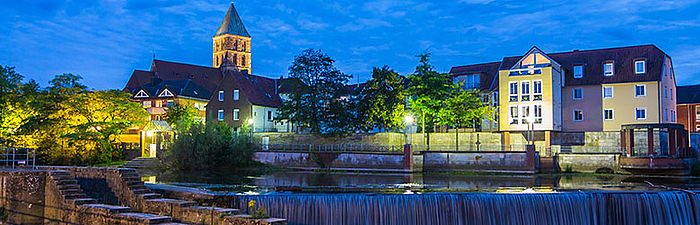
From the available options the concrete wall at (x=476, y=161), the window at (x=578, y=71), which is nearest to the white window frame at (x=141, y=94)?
the concrete wall at (x=476, y=161)

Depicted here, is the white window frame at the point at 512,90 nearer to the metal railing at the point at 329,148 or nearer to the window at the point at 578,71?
the window at the point at 578,71

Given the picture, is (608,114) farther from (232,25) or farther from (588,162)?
(232,25)

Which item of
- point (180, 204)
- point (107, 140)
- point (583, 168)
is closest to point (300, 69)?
point (107, 140)

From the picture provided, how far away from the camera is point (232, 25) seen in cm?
15025

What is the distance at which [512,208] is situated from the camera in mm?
26188

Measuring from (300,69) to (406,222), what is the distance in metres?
40.4

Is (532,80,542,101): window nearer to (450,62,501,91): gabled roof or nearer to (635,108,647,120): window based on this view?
(450,62,501,91): gabled roof

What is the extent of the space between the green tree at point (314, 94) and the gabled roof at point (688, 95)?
41.8 meters

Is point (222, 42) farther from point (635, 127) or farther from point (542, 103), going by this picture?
point (635, 127)

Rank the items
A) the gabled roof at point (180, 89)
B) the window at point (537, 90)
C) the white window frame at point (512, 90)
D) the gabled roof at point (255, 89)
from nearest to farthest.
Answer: the window at point (537, 90)
the white window frame at point (512, 90)
the gabled roof at point (255, 89)
the gabled roof at point (180, 89)

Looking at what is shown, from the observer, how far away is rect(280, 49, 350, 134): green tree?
6225cm

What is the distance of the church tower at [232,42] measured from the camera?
14800 centimetres

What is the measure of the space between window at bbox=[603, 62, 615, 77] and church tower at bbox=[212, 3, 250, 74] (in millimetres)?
102246

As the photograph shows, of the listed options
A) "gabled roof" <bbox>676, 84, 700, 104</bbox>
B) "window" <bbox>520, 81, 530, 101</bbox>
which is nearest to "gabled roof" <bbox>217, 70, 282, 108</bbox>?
"window" <bbox>520, 81, 530, 101</bbox>
